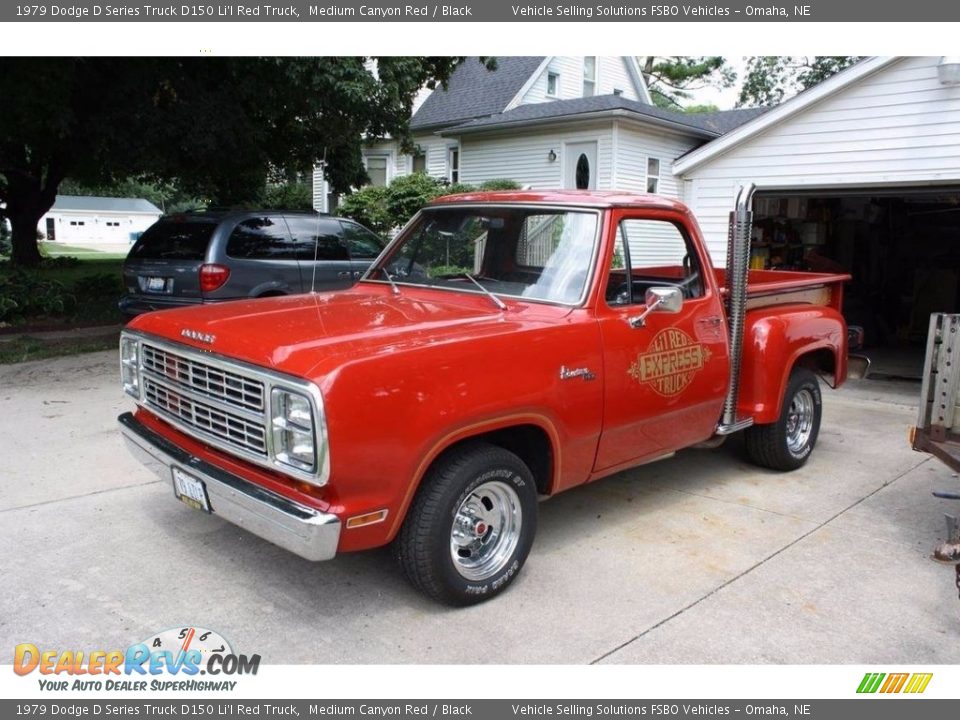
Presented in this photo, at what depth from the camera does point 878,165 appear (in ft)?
29.9

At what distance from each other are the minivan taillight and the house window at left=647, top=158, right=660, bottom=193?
13.2 meters

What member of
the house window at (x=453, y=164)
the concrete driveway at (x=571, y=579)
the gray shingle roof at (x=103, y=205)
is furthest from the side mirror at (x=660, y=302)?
the gray shingle roof at (x=103, y=205)

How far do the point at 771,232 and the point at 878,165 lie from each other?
3484 millimetres

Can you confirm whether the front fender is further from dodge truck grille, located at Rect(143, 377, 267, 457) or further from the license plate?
the license plate

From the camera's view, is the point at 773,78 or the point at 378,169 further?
the point at 773,78

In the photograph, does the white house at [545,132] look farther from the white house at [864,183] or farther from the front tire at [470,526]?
the front tire at [470,526]

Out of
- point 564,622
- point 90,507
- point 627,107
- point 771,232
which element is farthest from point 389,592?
point 627,107

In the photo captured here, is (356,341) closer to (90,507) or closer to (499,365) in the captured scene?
(499,365)

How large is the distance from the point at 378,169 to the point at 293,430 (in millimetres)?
23464

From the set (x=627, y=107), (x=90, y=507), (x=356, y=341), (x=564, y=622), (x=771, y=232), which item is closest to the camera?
(x=356, y=341)

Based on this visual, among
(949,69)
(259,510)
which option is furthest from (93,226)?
(259,510)

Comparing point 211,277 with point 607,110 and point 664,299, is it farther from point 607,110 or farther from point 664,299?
point 607,110

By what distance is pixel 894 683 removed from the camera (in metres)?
3.27

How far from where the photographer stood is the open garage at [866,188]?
870 cm
